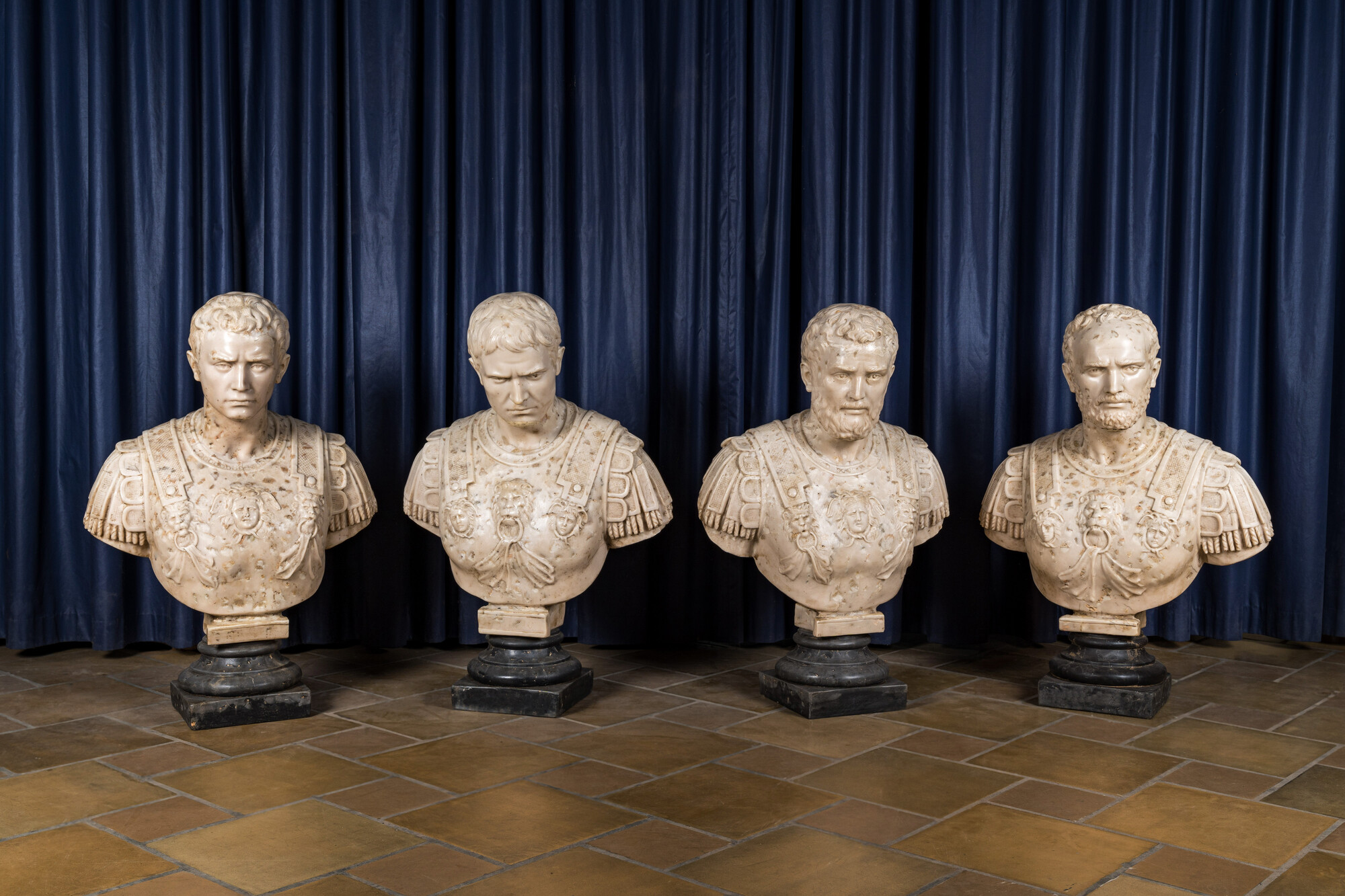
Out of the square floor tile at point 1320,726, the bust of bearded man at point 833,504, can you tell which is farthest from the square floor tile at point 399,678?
→ the square floor tile at point 1320,726

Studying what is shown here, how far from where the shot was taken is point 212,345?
3793 mm

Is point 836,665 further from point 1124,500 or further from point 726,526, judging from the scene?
point 1124,500

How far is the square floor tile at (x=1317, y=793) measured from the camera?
3.22 m

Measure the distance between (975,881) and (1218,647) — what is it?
287cm

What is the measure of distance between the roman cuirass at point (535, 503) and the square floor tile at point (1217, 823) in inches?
68.2

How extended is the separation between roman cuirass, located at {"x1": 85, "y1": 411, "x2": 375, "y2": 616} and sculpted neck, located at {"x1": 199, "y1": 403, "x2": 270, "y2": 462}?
0.02 metres

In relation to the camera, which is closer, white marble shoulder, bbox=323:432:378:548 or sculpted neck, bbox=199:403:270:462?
sculpted neck, bbox=199:403:270:462

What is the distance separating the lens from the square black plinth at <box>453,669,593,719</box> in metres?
4.05

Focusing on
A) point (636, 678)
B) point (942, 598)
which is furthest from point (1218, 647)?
point (636, 678)

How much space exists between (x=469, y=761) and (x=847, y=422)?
5.16 ft

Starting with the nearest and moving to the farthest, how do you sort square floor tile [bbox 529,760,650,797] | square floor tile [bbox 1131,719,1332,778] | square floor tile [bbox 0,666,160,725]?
square floor tile [bbox 529,760,650,797], square floor tile [bbox 1131,719,1332,778], square floor tile [bbox 0,666,160,725]

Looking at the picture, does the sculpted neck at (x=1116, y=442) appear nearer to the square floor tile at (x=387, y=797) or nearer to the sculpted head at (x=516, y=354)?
the sculpted head at (x=516, y=354)

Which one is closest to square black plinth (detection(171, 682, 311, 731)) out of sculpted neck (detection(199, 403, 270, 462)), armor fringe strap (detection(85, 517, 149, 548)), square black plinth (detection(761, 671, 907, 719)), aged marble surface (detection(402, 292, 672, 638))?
armor fringe strap (detection(85, 517, 149, 548))

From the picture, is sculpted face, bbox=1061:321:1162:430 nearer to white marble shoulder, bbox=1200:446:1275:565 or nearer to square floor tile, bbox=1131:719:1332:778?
white marble shoulder, bbox=1200:446:1275:565
